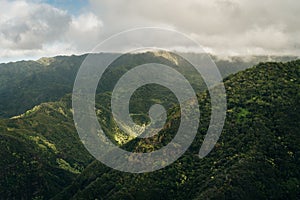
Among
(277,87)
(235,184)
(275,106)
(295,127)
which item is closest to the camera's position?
(235,184)

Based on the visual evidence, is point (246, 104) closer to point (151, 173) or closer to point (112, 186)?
point (151, 173)

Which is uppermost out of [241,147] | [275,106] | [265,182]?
[275,106]

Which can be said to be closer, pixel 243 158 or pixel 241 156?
pixel 243 158

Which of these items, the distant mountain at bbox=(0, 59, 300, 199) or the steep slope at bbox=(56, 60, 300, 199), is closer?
the steep slope at bbox=(56, 60, 300, 199)

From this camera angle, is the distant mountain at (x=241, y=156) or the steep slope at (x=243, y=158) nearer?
the steep slope at (x=243, y=158)

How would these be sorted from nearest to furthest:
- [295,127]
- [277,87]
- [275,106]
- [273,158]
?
1. [273,158]
2. [295,127]
3. [275,106]
4. [277,87]

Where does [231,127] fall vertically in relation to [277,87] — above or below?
below

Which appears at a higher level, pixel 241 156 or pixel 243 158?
pixel 241 156

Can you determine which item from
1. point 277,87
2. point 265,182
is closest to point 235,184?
point 265,182
